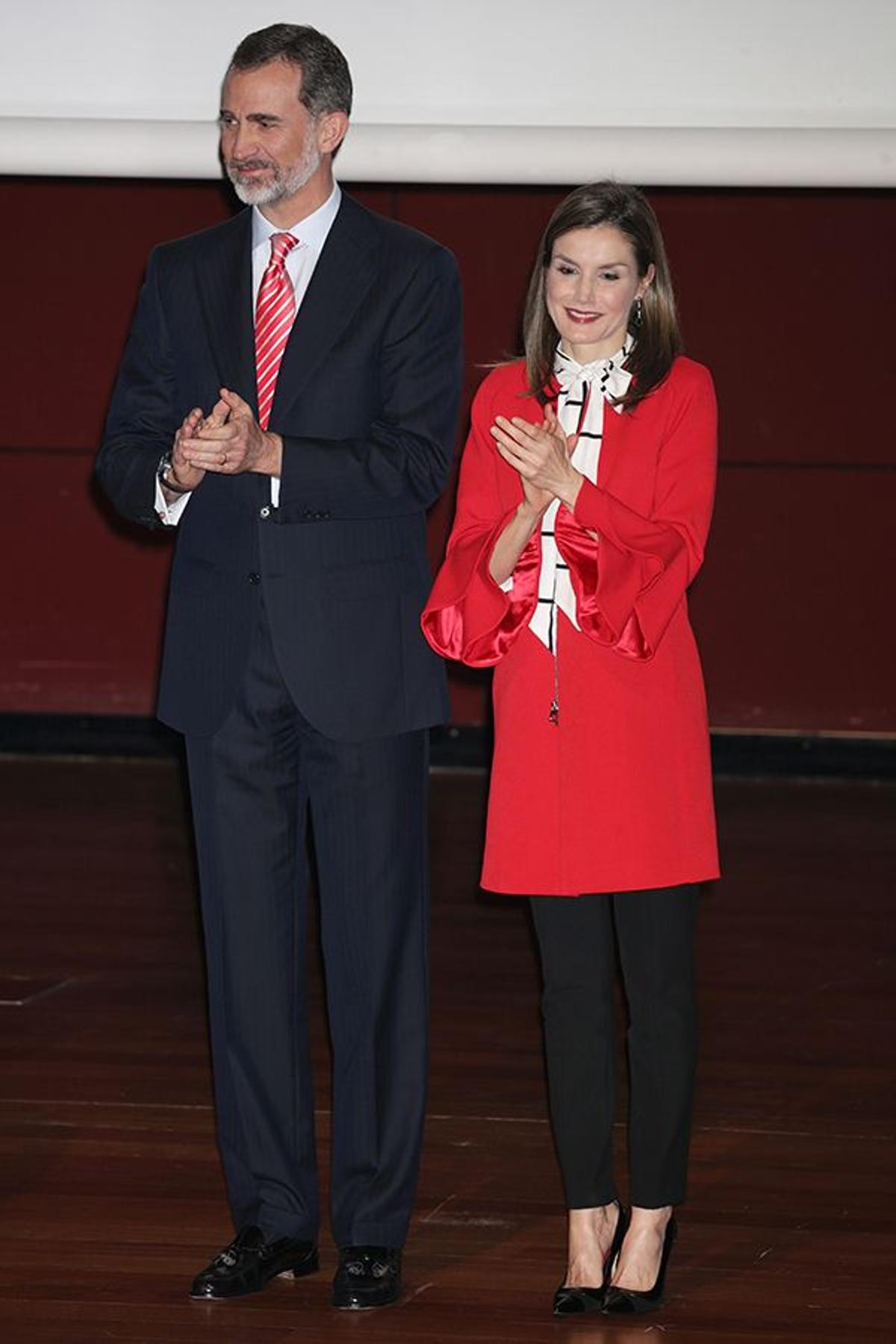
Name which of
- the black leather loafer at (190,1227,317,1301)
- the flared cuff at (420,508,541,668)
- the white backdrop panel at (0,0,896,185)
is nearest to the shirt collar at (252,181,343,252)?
the flared cuff at (420,508,541,668)

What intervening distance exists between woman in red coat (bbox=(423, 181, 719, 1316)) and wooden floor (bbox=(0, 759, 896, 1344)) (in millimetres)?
218

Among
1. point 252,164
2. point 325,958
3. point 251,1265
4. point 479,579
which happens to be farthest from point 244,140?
point 251,1265

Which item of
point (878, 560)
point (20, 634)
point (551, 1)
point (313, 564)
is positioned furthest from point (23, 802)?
point (313, 564)

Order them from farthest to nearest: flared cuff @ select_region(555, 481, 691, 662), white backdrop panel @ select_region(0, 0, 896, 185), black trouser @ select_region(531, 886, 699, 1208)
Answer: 1. white backdrop panel @ select_region(0, 0, 896, 185)
2. black trouser @ select_region(531, 886, 699, 1208)
3. flared cuff @ select_region(555, 481, 691, 662)

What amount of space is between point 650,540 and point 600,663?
160mm

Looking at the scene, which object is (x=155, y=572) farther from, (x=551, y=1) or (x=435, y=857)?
(x=551, y=1)

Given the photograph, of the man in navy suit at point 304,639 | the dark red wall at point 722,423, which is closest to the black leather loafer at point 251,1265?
the man in navy suit at point 304,639

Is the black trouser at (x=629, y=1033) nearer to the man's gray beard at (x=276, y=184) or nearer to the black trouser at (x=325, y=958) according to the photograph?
the black trouser at (x=325, y=958)

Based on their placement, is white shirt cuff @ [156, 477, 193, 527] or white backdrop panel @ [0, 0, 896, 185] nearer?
white shirt cuff @ [156, 477, 193, 527]

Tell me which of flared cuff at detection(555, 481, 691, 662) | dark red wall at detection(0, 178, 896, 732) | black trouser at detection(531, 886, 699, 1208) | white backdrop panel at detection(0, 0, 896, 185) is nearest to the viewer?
flared cuff at detection(555, 481, 691, 662)

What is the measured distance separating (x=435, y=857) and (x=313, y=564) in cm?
319

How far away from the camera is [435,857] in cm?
555

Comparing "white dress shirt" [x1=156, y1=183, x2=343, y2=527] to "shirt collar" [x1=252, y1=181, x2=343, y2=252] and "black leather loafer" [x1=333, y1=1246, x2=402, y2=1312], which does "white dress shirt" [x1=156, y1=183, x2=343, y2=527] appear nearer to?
"shirt collar" [x1=252, y1=181, x2=343, y2=252]

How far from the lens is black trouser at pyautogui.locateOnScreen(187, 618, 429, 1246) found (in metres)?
2.47
